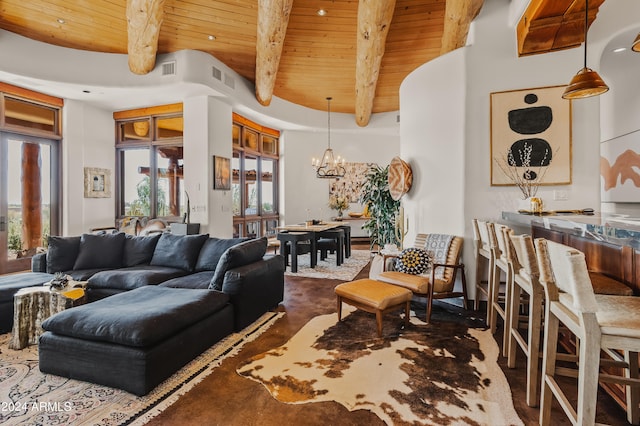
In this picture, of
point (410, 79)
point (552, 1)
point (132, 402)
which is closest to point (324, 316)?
point (132, 402)

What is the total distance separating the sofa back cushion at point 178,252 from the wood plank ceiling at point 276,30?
3129 mm

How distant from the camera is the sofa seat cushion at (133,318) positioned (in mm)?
2131

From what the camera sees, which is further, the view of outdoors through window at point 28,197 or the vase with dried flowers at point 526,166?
the view of outdoors through window at point 28,197

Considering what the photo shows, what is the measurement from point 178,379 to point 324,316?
1.69 m

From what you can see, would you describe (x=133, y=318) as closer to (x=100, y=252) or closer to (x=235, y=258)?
(x=235, y=258)

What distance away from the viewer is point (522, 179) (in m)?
3.80

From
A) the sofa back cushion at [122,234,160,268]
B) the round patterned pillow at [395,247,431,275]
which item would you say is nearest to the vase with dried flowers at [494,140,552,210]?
the round patterned pillow at [395,247,431,275]

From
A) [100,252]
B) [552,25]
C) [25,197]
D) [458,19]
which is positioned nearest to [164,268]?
[100,252]

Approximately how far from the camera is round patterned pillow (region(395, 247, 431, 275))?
392 cm

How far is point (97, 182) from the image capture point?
6.71 m

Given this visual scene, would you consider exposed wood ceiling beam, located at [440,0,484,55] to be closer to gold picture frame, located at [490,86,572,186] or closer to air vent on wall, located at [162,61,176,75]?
gold picture frame, located at [490,86,572,186]

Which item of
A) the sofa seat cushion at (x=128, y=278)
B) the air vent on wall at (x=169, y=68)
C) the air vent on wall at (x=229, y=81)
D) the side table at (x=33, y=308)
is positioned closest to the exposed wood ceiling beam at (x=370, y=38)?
the air vent on wall at (x=229, y=81)

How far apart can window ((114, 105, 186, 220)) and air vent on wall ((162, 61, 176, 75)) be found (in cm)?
116

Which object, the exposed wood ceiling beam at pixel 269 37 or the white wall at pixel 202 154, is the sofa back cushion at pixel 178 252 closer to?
the white wall at pixel 202 154
